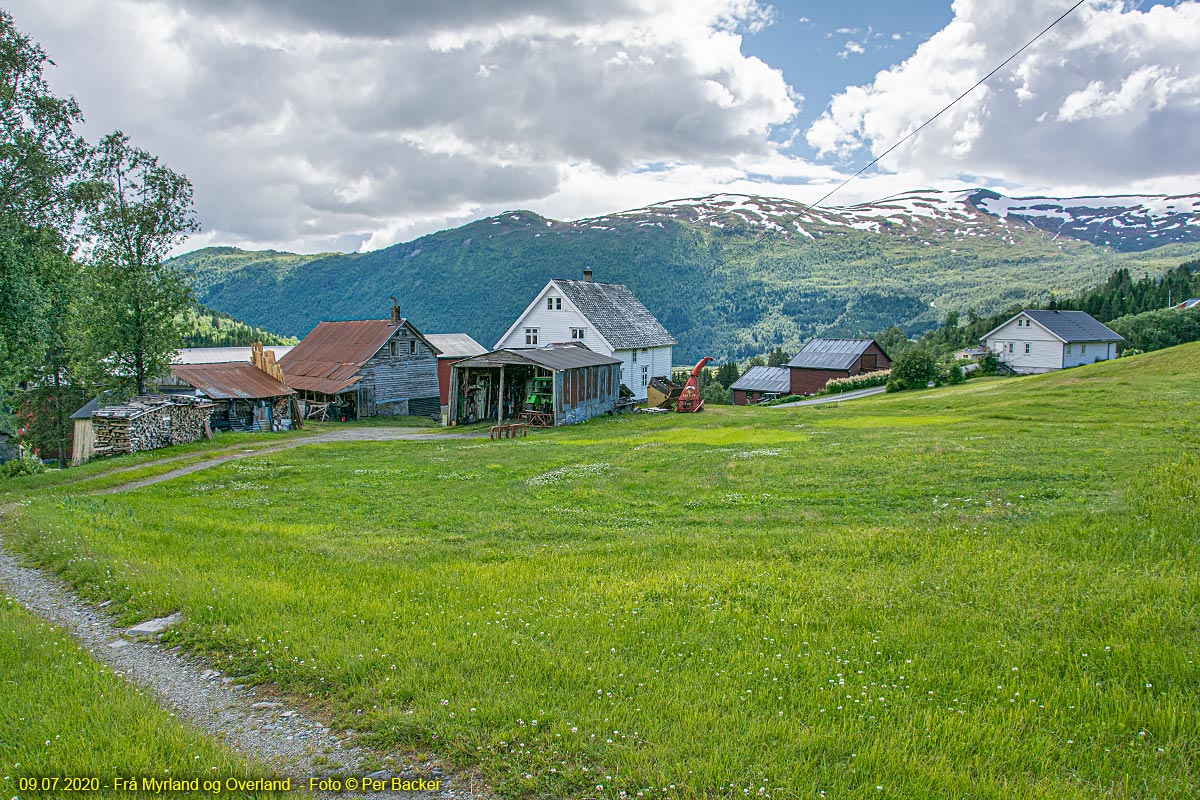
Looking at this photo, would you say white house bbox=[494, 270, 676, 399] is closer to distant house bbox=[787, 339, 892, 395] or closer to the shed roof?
the shed roof

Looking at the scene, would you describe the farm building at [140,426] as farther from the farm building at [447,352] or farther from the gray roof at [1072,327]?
the gray roof at [1072,327]

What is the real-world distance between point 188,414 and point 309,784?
114 ft

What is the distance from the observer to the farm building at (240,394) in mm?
43156

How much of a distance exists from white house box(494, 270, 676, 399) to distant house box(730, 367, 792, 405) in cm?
2212

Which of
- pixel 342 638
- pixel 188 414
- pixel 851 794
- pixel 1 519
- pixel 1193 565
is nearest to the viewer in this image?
pixel 851 794

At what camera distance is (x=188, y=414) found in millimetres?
34031

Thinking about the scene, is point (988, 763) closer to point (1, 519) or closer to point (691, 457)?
point (691, 457)

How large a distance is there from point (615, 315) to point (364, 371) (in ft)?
67.8

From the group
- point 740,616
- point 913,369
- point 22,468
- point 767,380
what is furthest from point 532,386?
point 767,380

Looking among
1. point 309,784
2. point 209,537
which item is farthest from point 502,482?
point 309,784

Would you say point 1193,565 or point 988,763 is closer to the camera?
point 988,763

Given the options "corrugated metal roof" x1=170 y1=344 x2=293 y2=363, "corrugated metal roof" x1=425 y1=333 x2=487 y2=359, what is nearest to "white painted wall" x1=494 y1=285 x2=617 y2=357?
"corrugated metal roof" x1=425 y1=333 x2=487 y2=359

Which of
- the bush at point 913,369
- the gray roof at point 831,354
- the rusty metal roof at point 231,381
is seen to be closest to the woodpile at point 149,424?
the rusty metal roof at point 231,381

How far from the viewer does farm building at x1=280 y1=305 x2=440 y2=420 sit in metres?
54.2
